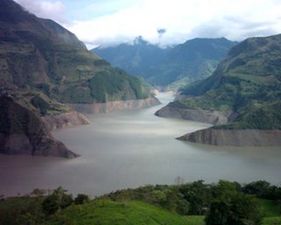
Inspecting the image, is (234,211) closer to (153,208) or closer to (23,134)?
(153,208)

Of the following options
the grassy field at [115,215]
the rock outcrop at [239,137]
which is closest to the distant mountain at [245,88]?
the rock outcrop at [239,137]

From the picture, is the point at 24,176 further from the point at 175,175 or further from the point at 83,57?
the point at 83,57

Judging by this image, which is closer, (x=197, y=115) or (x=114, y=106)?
(x=197, y=115)

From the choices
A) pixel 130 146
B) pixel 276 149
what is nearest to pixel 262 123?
pixel 276 149

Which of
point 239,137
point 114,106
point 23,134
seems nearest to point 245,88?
point 239,137

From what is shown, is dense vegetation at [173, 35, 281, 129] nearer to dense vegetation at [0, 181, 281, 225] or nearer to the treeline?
the treeline

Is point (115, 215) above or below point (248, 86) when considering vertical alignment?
below
